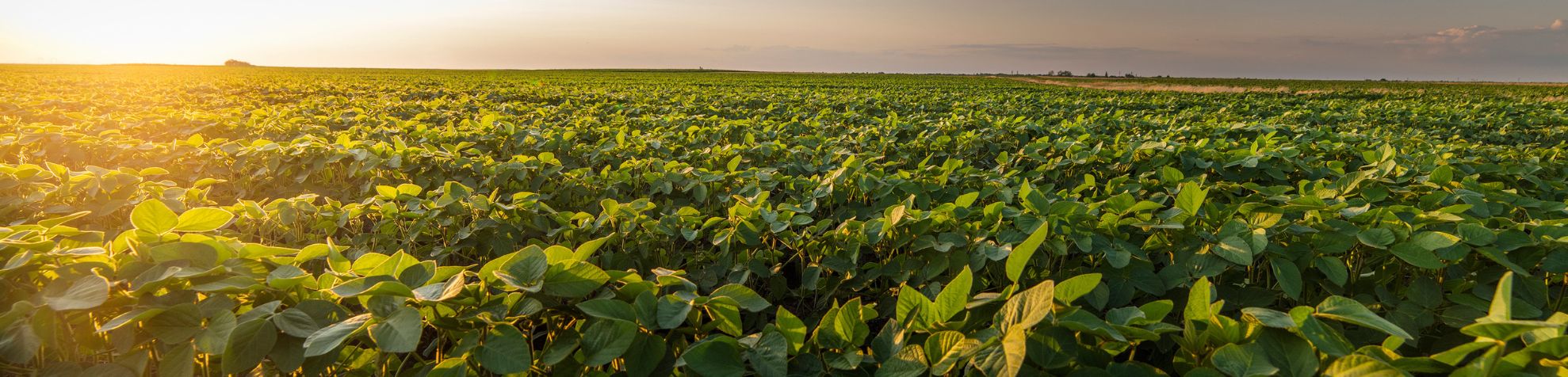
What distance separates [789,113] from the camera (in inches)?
348

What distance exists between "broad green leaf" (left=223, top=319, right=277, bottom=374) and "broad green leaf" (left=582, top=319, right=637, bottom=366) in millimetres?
512

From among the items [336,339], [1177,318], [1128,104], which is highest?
[1128,104]

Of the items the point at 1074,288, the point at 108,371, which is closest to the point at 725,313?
the point at 1074,288

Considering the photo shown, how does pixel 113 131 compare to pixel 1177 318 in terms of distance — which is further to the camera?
pixel 113 131

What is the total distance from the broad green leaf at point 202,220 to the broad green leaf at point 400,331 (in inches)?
25.0

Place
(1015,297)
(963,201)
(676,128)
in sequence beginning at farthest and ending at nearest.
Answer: (676,128) < (963,201) < (1015,297)

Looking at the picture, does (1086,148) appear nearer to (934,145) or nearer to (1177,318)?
(934,145)

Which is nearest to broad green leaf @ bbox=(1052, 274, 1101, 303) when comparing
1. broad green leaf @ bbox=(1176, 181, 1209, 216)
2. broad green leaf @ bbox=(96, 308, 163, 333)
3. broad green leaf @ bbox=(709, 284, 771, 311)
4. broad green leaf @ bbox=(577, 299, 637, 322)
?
broad green leaf @ bbox=(709, 284, 771, 311)

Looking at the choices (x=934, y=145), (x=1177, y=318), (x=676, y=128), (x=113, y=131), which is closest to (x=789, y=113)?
(x=676, y=128)

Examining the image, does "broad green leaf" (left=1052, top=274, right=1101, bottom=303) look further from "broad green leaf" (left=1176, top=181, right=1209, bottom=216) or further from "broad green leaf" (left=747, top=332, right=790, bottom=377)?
"broad green leaf" (left=1176, top=181, right=1209, bottom=216)

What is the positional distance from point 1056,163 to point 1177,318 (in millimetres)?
1822

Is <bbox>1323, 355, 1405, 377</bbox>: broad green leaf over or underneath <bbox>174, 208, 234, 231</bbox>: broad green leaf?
underneath

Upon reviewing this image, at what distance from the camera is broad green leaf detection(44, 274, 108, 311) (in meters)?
0.90

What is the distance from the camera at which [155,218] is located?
119cm
